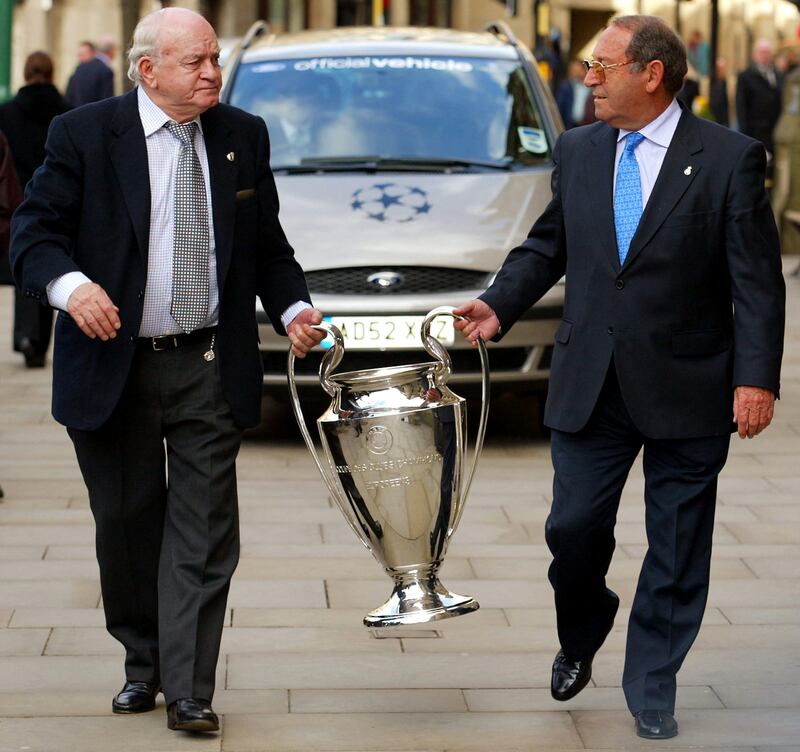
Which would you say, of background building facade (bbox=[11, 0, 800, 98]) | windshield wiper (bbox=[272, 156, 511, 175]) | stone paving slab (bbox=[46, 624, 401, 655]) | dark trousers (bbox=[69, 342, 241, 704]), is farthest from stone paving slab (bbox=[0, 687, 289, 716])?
background building facade (bbox=[11, 0, 800, 98])

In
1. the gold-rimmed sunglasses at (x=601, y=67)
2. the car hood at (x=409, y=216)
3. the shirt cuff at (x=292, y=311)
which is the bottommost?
the car hood at (x=409, y=216)

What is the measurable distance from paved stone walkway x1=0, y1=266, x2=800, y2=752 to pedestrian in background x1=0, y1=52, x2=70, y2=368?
3184 millimetres

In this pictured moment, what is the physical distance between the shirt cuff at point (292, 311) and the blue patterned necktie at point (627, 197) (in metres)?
0.80

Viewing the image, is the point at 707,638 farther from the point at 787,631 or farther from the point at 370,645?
the point at 370,645

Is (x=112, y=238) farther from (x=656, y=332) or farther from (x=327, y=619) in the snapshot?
(x=327, y=619)

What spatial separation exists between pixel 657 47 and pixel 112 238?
4.62ft

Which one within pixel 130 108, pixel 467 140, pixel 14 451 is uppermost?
pixel 130 108

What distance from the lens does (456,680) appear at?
5.18m

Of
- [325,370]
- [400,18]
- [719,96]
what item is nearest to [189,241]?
[325,370]

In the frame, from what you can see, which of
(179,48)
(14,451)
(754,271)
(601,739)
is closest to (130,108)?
(179,48)

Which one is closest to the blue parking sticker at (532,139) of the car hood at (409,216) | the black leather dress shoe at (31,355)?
the car hood at (409,216)

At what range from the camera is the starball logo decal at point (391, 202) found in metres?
8.45

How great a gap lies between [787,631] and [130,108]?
2569 mm

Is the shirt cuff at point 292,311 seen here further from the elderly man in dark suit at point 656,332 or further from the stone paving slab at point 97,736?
the stone paving slab at point 97,736
